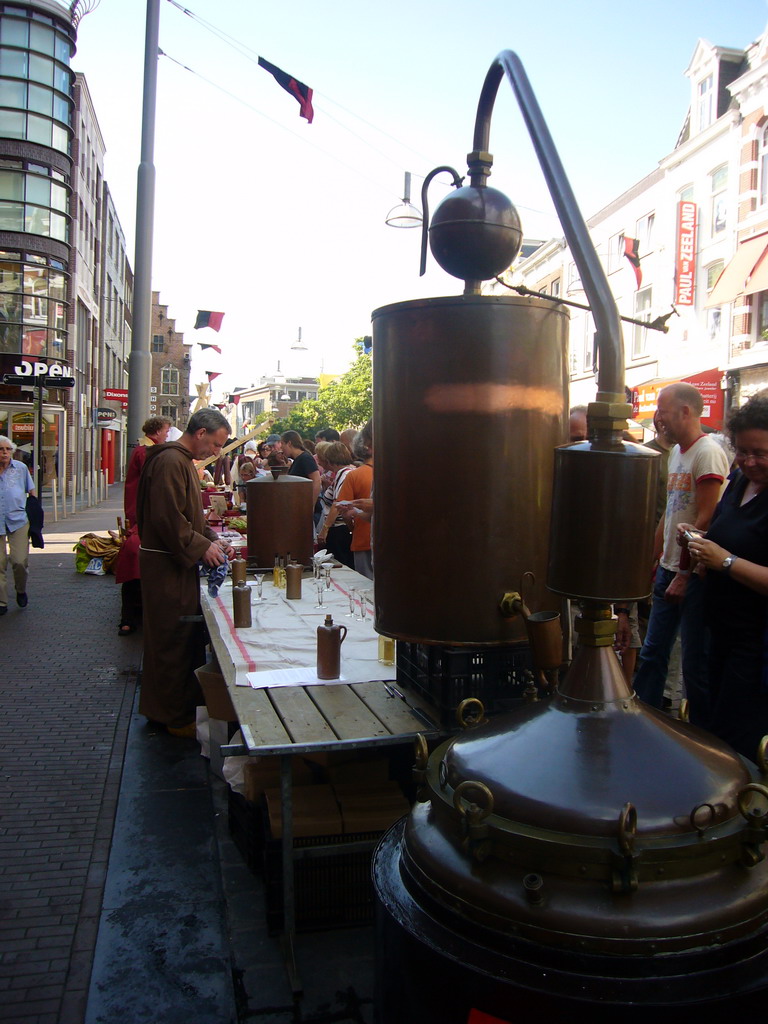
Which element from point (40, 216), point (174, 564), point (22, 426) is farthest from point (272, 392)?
point (174, 564)

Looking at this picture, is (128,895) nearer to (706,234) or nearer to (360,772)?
(360,772)

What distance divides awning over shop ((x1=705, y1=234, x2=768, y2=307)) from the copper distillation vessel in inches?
752

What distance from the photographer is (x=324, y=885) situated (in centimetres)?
315

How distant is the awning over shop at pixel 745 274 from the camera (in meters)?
18.8

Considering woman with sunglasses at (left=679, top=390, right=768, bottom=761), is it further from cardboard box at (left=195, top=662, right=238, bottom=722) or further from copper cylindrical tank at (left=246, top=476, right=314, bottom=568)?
copper cylindrical tank at (left=246, top=476, right=314, bottom=568)

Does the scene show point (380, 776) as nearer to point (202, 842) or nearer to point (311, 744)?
point (311, 744)

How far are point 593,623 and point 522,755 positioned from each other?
0.33m

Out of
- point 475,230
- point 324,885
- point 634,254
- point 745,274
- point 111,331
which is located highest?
point 111,331

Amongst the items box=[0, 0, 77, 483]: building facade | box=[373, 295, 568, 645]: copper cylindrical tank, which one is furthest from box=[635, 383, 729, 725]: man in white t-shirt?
box=[0, 0, 77, 483]: building facade

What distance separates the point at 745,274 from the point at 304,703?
1935 cm

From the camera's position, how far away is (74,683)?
21.9 ft

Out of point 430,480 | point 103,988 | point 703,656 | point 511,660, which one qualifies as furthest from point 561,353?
point 103,988

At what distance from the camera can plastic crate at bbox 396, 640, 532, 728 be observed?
271 cm

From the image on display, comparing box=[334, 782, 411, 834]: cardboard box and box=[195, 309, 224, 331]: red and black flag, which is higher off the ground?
box=[195, 309, 224, 331]: red and black flag
